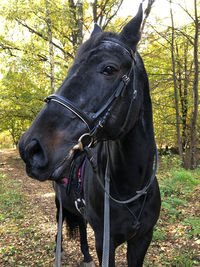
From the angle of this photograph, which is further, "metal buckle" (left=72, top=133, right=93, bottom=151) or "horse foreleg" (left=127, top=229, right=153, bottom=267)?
"horse foreleg" (left=127, top=229, right=153, bottom=267)

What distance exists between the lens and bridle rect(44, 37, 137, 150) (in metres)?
1.32

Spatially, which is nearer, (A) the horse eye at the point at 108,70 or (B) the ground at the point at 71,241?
(A) the horse eye at the point at 108,70

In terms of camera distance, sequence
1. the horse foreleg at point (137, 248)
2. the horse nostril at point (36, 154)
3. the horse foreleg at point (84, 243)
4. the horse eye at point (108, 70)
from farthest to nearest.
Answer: the horse foreleg at point (84, 243), the horse foreleg at point (137, 248), the horse eye at point (108, 70), the horse nostril at point (36, 154)

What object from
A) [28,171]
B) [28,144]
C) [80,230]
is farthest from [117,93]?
[80,230]

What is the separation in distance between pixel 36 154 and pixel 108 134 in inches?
21.7

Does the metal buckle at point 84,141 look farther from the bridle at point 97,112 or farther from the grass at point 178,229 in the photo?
the grass at point 178,229

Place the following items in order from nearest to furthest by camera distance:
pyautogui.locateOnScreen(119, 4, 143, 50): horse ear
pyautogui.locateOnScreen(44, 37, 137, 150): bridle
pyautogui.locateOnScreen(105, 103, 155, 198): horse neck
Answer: pyautogui.locateOnScreen(44, 37, 137, 150): bridle < pyautogui.locateOnScreen(119, 4, 143, 50): horse ear < pyautogui.locateOnScreen(105, 103, 155, 198): horse neck

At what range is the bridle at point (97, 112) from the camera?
1.32 m

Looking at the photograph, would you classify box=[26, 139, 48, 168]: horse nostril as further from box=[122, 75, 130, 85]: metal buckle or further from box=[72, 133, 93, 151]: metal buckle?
box=[122, 75, 130, 85]: metal buckle

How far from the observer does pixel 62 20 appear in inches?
336

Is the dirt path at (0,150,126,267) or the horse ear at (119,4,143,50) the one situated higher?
the horse ear at (119,4,143,50)

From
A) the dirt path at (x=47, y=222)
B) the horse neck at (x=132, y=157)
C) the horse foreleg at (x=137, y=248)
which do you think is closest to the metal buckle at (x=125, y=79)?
the horse neck at (x=132, y=157)

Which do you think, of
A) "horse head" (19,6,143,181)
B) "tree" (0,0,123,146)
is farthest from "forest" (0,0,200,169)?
"horse head" (19,6,143,181)

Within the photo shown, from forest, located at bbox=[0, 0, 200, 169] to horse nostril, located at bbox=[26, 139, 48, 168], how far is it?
8043 mm
